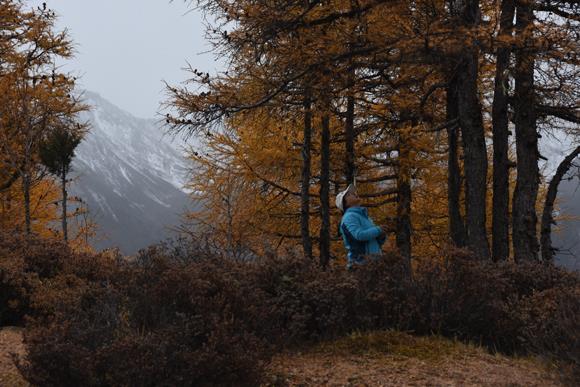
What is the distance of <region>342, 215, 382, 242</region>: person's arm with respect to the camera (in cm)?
571

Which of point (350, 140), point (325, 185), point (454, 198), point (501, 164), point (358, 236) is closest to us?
point (358, 236)

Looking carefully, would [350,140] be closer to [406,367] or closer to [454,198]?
Result: [454,198]

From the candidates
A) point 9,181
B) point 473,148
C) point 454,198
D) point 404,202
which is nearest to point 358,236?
point 473,148

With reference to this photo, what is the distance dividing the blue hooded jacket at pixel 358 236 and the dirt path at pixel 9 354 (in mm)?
3004

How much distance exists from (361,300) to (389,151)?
8.51 metres

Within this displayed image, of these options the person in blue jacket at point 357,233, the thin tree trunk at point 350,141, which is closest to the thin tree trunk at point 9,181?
the thin tree trunk at point 350,141

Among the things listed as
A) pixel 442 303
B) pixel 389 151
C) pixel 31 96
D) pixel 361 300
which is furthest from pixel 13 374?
pixel 31 96

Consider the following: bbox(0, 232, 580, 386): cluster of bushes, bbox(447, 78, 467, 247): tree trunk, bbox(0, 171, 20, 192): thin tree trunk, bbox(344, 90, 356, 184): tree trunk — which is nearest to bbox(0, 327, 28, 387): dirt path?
bbox(0, 232, 580, 386): cluster of bushes

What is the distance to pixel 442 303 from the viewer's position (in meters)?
5.01

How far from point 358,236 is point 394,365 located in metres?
1.76

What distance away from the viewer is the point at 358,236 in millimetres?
5738

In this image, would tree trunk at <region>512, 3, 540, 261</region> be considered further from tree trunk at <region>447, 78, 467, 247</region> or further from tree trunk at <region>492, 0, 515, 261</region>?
tree trunk at <region>447, 78, 467, 247</region>

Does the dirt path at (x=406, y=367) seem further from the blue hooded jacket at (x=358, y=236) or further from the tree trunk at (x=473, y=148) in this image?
the tree trunk at (x=473, y=148)

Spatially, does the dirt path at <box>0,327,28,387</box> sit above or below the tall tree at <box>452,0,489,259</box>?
below
